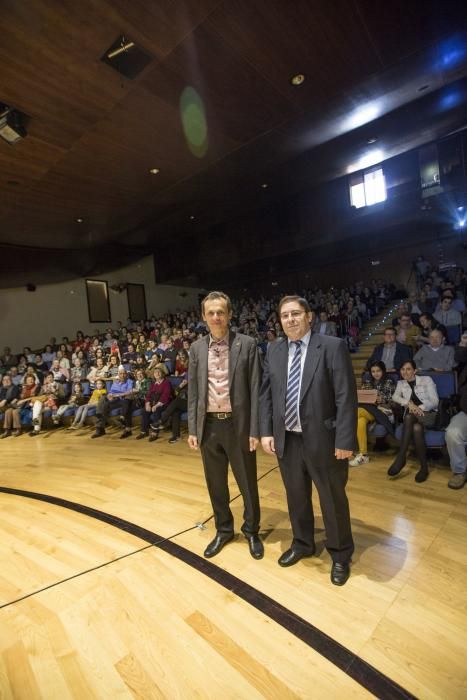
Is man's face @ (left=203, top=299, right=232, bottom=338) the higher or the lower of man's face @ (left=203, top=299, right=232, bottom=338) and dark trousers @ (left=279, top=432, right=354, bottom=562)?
the higher

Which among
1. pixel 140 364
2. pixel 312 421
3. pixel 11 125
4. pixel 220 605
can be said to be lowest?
pixel 220 605

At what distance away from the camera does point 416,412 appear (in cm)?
291

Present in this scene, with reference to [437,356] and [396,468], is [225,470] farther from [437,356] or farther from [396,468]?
[437,356]

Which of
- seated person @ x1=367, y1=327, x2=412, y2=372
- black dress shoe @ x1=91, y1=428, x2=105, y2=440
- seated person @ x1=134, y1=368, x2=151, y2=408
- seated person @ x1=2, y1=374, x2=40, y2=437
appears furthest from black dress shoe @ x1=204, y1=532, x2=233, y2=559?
seated person @ x1=2, y1=374, x2=40, y2=437

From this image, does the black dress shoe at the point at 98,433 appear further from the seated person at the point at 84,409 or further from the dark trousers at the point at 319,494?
the dark trousers at the point at 319,494

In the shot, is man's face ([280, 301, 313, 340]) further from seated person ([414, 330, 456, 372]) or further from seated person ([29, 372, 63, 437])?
seated person ([29, 372, 63, 437])

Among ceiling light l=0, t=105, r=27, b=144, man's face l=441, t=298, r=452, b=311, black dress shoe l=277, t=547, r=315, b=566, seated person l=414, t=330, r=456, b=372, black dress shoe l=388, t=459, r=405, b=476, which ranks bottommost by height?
black dress shoe l=277, t=547, r=315, b=566

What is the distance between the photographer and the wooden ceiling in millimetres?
3357

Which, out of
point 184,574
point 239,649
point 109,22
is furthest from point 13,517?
point 109,22

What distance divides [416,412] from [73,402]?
229 inches

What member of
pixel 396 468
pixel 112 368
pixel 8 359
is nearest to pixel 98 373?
pixel 112 368

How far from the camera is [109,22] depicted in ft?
10.6

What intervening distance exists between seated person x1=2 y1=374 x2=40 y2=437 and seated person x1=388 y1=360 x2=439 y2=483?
6.32 metres

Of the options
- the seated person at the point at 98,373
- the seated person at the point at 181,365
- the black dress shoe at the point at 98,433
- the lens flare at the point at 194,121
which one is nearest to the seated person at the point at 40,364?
the seated person at the point at 98,373
